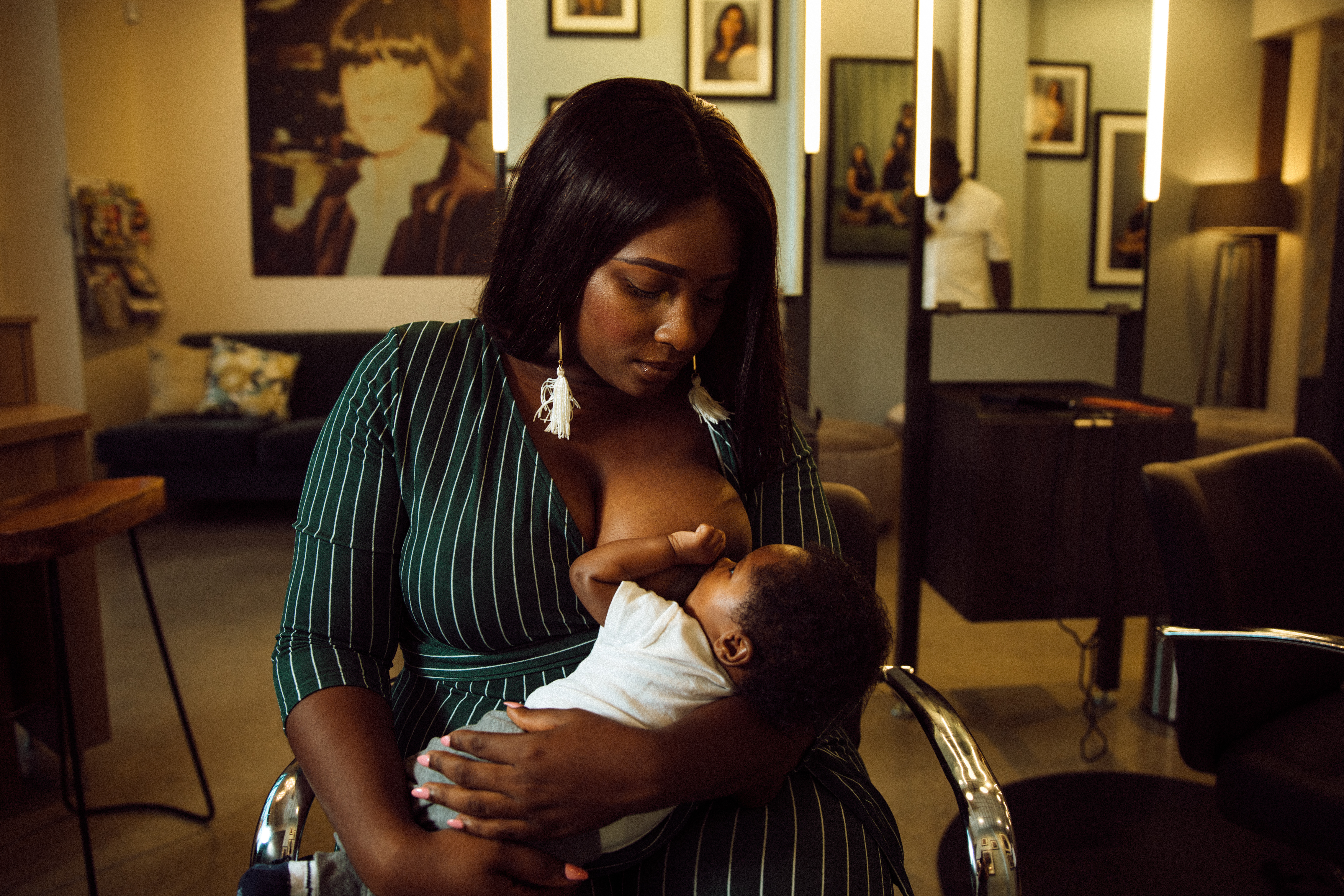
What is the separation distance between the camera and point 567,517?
1114 millimetres

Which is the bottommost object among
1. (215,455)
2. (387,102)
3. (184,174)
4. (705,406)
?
(215,455)

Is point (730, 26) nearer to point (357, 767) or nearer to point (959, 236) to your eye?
point (959, 236)

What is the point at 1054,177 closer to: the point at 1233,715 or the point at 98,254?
the point at 1233,715

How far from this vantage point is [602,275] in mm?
1084

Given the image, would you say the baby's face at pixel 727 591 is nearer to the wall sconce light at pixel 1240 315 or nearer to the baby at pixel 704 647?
the baby at pixel 704 647

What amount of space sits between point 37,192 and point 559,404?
16.6ft

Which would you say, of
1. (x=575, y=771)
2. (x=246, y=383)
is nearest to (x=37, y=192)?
(x=246, y=383)

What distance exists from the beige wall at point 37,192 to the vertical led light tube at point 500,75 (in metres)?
3.56

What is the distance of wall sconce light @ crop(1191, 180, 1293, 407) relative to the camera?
527 cm

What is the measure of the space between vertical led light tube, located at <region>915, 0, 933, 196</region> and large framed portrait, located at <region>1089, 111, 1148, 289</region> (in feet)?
1.74

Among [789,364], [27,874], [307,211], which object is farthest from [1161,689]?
[307,211]

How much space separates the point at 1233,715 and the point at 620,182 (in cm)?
129

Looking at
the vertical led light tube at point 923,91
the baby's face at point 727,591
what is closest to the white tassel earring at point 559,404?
the baby's face at point 727,591

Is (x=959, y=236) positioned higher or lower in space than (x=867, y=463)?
higher
